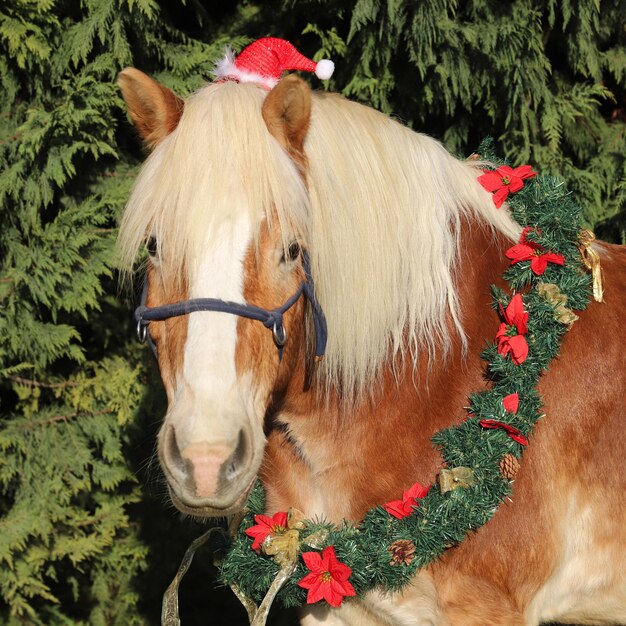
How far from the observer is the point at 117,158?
3.35 metres

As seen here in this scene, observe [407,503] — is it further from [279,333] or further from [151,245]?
[151,245]

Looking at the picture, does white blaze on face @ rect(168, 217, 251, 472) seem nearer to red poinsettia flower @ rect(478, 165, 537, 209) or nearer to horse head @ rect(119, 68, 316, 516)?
horse head @ rect(119, 68, 316, 516)

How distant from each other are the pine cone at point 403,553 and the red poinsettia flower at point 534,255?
2.64 feet

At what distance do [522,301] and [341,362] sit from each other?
533 millimetres

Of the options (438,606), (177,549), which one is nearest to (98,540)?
(177,549)

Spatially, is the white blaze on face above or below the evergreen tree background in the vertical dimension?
above

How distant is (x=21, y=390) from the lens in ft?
11.7

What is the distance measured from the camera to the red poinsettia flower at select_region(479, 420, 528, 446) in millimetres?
2006

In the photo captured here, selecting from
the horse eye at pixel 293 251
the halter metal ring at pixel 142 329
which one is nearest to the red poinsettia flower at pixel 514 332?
the horse eye at pixel 293 251

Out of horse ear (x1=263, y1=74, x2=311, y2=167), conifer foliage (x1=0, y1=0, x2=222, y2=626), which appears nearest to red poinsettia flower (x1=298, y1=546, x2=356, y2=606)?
horse ear (x1=263, y1=74, x2=311, y2=167)

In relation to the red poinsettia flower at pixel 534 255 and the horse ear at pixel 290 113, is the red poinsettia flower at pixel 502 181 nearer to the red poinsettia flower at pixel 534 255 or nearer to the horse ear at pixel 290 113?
the red poinsettia flower at pixel 534 255

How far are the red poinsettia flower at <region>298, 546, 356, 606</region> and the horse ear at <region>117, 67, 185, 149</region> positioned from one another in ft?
3.74

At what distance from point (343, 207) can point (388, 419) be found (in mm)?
579

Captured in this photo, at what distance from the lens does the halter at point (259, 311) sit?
5.39 feet
